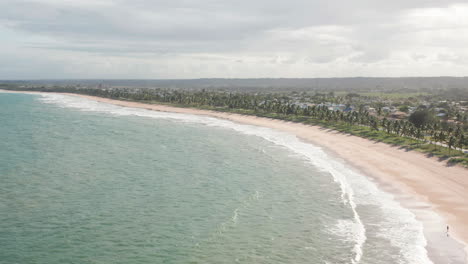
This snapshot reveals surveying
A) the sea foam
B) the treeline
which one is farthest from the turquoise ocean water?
the treeline

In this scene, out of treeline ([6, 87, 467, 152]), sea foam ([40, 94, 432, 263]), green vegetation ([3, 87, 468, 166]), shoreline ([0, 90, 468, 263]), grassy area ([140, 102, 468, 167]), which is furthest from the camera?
treeline ([6, 87, 467, 152])

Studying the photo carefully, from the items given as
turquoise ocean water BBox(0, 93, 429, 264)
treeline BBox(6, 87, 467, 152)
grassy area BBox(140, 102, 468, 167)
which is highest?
treeline BBox(6, 87, 467, 152)

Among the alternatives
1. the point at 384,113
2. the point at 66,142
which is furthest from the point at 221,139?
the point at 384,113

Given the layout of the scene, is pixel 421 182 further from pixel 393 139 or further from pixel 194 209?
pixel 393 139

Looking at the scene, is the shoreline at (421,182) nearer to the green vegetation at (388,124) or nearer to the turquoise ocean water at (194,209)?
the turquoise ocean water at (194,209)

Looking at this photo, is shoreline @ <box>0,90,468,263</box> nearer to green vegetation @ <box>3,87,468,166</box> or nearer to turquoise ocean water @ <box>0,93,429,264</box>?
turquoise ocean water @ <box>0,93,429,264</box>

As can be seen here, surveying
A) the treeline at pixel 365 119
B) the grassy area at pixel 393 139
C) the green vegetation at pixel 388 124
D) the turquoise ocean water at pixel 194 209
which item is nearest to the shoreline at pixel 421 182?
the turquoise ocean water at pixel 194 209

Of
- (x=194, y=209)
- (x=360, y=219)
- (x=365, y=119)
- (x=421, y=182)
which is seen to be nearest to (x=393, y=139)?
(x=365, y=119)
